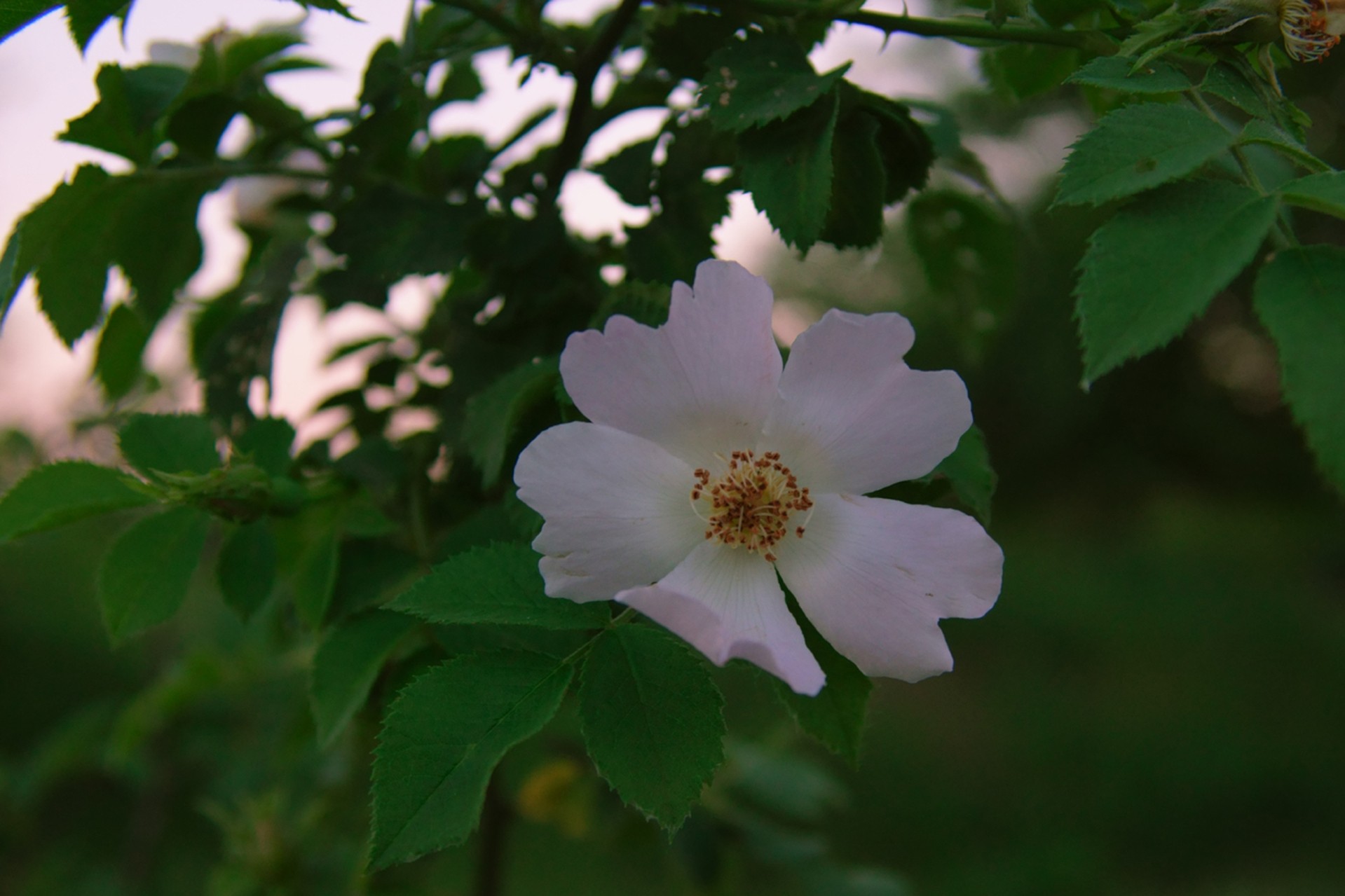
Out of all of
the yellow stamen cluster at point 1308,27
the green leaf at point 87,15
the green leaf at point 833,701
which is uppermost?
the green leaf at point 87,15

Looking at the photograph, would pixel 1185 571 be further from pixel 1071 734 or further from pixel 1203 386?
pixel 1071 734

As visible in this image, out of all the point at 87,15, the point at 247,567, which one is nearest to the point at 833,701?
the point at 247,567

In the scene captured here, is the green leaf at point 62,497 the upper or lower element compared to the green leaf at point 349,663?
upper

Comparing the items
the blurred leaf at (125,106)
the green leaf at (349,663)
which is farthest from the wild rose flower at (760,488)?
the blurred leaf at (125,106)

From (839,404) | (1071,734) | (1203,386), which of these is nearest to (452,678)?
(839,404)

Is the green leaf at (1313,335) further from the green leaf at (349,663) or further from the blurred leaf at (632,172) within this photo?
the green leaf at (349,663)

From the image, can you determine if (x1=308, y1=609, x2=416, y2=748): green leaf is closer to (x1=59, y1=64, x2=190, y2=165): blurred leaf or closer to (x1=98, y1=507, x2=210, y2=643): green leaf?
(x1=98, y1=507, x2=210, y2=643): green leaf

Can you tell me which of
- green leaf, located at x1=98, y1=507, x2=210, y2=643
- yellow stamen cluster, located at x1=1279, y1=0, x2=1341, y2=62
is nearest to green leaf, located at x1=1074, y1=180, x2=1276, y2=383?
yellow stamen cluster, located at x1=1279, y1=0, x2=1341, y2=62
